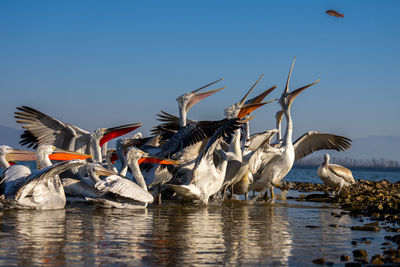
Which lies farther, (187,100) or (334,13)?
(187,100)

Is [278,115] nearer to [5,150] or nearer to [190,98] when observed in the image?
[190,98]

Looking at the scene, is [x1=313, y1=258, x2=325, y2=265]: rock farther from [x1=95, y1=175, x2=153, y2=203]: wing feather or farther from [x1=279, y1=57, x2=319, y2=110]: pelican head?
[x1=279, y1=57, x2=319, y2=110]: pelican head

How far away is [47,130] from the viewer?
9.46 m

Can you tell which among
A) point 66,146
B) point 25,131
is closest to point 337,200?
point 66,146

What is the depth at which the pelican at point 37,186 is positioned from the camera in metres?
6.46

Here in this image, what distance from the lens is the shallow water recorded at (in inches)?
154

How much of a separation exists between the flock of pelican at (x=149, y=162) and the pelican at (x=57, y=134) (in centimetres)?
2

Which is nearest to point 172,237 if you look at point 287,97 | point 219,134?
point 219,134

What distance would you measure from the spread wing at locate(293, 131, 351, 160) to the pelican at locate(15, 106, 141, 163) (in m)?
3.99

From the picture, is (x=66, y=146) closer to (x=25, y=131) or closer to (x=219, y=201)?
(x=25, y=131)

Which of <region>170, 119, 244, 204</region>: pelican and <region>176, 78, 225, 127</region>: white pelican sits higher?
<region>176, 78, 225, 127</region>: white pelican

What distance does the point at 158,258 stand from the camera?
3928 millimetres

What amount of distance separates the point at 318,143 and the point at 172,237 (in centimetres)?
703

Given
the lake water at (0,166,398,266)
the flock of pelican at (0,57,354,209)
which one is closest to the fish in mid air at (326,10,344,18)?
the flock of pelican at (0,57,354,209)
